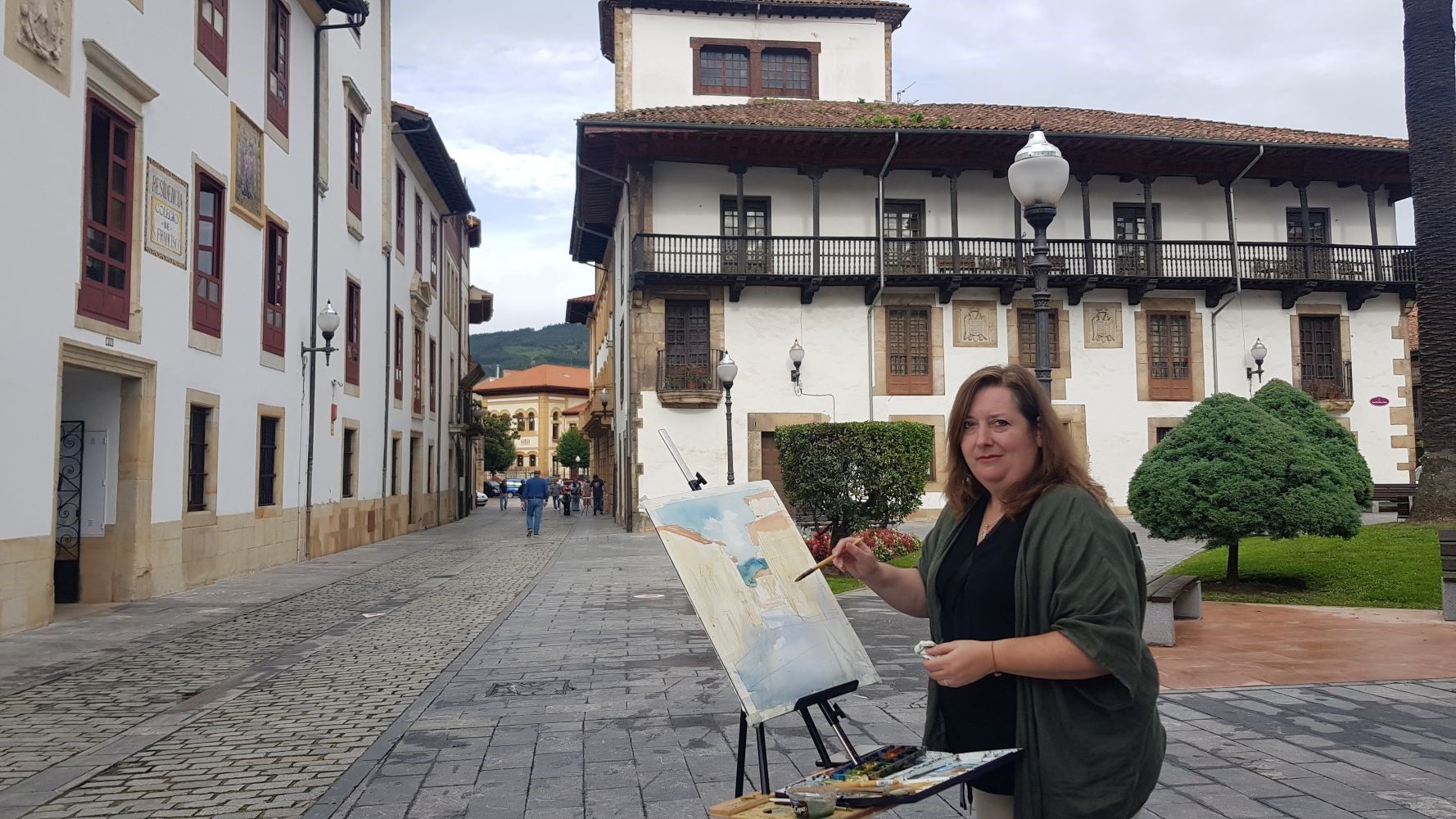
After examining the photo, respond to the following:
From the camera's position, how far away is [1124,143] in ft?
85.5

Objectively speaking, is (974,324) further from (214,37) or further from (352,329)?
(214,37)

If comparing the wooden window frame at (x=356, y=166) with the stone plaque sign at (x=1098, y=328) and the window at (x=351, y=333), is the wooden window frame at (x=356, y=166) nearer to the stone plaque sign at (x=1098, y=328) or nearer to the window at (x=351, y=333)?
the window at (x=351, y=333)

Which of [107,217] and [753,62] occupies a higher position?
[753,62]

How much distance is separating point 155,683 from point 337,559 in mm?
12009

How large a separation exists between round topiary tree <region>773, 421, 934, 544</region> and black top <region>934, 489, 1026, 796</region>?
11.4 metres

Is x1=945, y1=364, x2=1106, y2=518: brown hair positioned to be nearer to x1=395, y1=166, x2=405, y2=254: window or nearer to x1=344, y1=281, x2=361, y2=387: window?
x1=344, y1=281, x2=361, y2=387: window

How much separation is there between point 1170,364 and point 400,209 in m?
20.9

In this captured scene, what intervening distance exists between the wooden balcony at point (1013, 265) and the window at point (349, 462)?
7.38 metres

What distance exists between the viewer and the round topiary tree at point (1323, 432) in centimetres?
1143

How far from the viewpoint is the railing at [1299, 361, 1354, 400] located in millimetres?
27547

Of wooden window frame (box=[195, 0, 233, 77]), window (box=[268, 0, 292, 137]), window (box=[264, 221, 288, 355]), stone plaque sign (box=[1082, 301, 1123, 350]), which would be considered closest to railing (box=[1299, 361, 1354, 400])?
stone plaque sign (box=[1082, 301, 1123, 350])

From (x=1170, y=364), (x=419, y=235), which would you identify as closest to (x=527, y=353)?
(x=419, y=235)

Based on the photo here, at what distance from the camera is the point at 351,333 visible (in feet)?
74.2

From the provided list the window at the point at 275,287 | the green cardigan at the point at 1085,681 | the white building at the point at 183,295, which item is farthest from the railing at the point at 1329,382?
the green cardigan at the point at 1085,681
